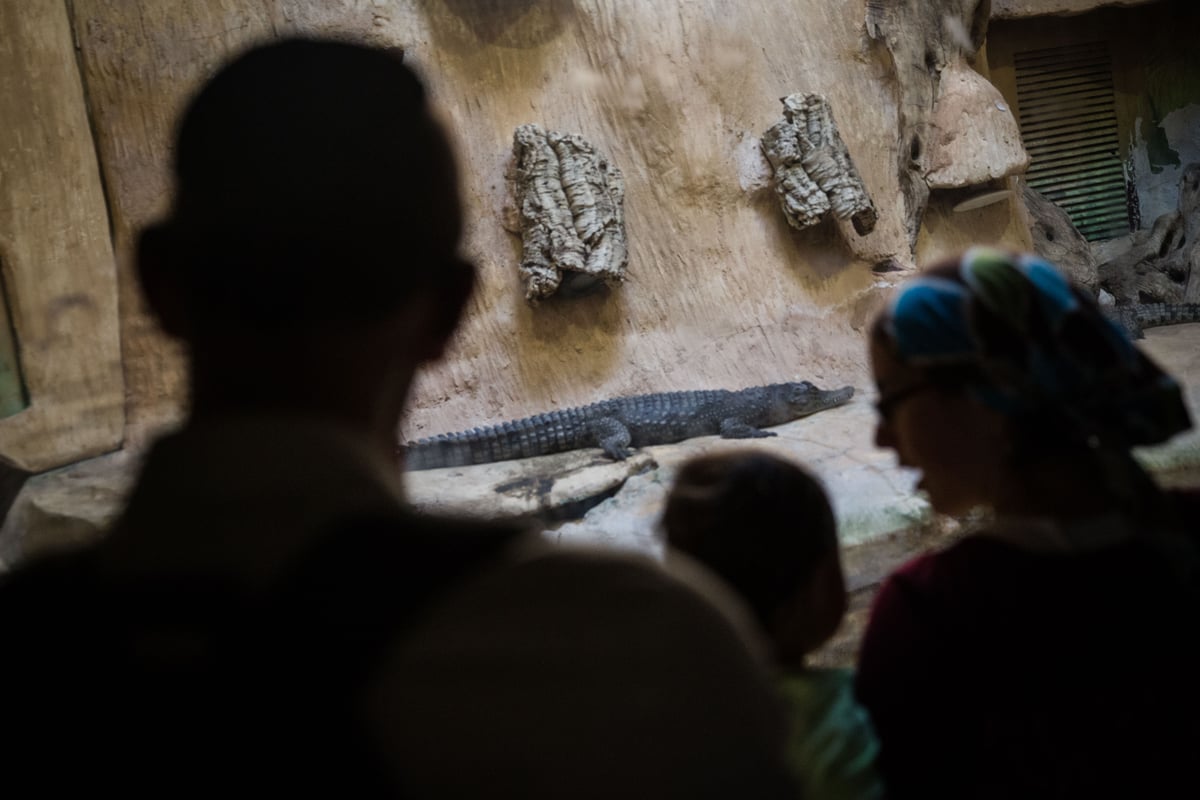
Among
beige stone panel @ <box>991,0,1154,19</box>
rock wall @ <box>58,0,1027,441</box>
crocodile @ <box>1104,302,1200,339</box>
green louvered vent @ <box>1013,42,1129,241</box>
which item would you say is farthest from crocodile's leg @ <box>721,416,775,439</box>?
green louvered vent @ <box>1013,42,1129,241</box>

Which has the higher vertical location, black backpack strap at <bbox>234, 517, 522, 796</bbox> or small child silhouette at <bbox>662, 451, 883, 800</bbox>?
black backpack strap at <bbox>234, 517, 522, 796</bbox>

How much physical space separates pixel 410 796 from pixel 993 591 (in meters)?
→ 0.86

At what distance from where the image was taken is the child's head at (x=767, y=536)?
1.29 meters

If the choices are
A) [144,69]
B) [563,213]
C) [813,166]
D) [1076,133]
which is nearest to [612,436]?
[563,213]

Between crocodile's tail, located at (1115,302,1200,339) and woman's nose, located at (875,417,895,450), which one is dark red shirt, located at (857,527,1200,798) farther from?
crocodile's tail, located at (1115,302,1200,339)

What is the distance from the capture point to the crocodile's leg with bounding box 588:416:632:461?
4.84m

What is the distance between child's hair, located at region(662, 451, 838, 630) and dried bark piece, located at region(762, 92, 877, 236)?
16.4 feet

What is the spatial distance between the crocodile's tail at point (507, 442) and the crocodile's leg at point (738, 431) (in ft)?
2.43

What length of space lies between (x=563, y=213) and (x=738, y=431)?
62.6 inches

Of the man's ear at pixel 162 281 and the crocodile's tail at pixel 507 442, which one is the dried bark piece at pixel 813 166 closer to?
the crocodile's tail at pixel 507 442

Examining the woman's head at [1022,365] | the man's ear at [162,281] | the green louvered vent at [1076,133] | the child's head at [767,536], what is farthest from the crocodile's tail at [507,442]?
the green louvered vent at [1076,133]

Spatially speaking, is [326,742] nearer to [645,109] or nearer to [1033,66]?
[645,109]

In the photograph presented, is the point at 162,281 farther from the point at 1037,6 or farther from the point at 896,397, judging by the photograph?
the point at 1037,6

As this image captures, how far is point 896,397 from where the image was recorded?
131 centimetres
